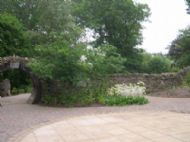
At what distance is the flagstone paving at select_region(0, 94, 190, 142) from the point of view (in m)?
6.10

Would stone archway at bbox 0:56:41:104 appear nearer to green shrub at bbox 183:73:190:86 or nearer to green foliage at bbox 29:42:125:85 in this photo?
green foliage at bbox 29:42:125:85

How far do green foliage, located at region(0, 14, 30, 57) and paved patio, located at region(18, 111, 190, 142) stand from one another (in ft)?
38.2

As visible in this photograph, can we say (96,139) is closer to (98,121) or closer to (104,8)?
(98,121)

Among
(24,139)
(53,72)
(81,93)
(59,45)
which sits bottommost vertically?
(24,139)

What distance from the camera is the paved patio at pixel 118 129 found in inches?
235

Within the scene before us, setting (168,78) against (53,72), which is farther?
(168,78)

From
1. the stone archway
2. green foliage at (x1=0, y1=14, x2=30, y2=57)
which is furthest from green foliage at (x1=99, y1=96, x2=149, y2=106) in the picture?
green foliage at (x1=0, y1=14, x2=30, y2=57)

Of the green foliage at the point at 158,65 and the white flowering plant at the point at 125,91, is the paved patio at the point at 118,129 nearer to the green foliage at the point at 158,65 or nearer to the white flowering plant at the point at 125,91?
the white flowering plant at the point at 125,91

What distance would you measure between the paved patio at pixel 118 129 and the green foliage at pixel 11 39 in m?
11.7

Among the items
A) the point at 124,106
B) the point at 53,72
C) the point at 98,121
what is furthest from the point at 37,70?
the point at 98,121

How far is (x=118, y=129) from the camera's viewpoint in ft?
22.2

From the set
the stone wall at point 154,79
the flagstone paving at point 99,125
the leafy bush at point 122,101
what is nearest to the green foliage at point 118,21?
the stone wall at point 154,79

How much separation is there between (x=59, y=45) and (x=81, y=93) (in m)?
2.00

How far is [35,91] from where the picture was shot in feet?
41.2
